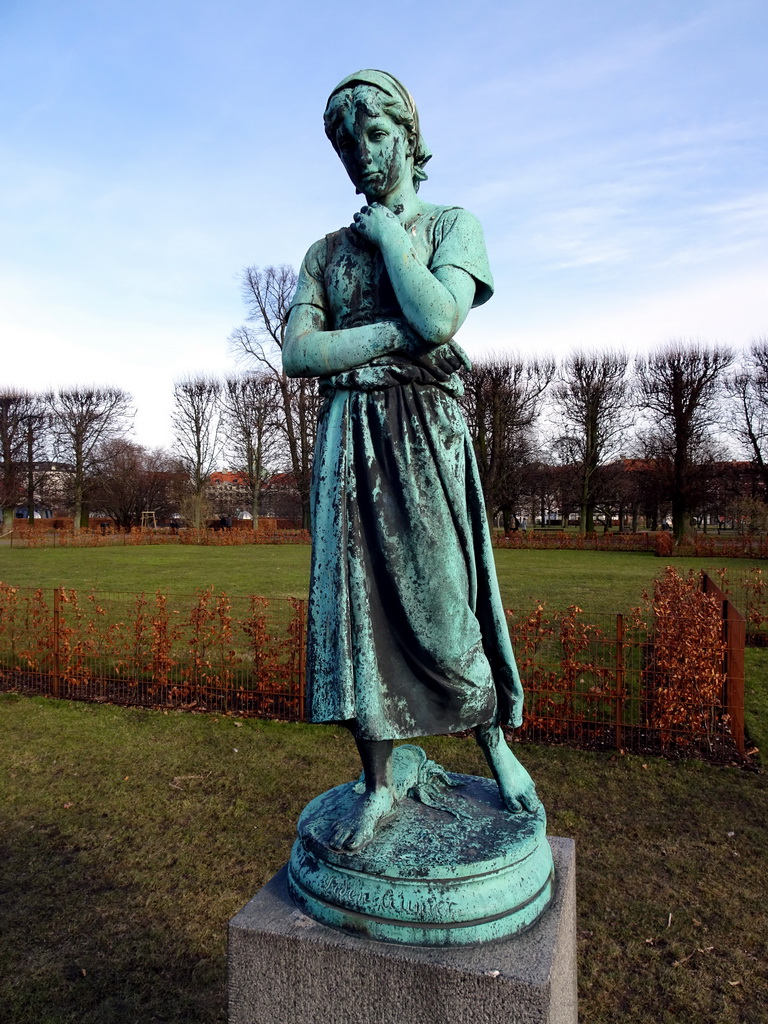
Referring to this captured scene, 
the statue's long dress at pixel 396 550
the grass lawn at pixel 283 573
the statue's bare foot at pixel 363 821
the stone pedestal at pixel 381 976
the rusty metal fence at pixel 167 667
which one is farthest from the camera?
the grass lawn at pixel 283 573

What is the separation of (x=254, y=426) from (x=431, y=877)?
137 feet

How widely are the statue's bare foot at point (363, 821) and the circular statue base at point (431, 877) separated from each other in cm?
2

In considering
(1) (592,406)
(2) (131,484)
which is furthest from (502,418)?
(2) (131,484)

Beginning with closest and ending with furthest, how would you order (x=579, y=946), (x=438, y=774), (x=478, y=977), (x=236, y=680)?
(x=478, y=977) → (x=438, y=774) → (x=579, y=946) → (x=236, y=680)

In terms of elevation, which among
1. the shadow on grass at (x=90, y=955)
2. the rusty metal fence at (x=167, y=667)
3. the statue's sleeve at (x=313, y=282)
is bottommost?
the shadow on grass at (x=90, y=955)

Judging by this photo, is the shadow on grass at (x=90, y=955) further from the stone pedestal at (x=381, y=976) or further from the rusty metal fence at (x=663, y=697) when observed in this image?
the rusty metal fence at (x=663, y=697)

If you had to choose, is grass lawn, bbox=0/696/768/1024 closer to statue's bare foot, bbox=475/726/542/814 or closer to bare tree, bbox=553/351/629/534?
statue's bare foot, bbox=475/726/542/814

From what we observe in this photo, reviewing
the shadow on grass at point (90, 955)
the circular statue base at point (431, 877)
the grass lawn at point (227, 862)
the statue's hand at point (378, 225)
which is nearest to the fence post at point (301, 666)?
the grass lawn at point (227, 862)

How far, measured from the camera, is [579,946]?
4012 mm

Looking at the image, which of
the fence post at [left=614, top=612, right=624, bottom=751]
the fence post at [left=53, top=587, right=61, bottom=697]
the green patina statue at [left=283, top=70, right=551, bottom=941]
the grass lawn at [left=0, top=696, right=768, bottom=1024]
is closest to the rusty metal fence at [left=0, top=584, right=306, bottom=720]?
the fence post at [left=53, top=587, right=61, bottom=697]

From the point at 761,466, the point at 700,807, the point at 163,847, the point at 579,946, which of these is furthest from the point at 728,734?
the point at 761,466

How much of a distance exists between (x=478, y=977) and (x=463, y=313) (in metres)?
1.79

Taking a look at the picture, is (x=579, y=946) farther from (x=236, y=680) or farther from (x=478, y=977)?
(x=236, y=680)

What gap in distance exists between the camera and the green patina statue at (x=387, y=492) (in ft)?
6.83
